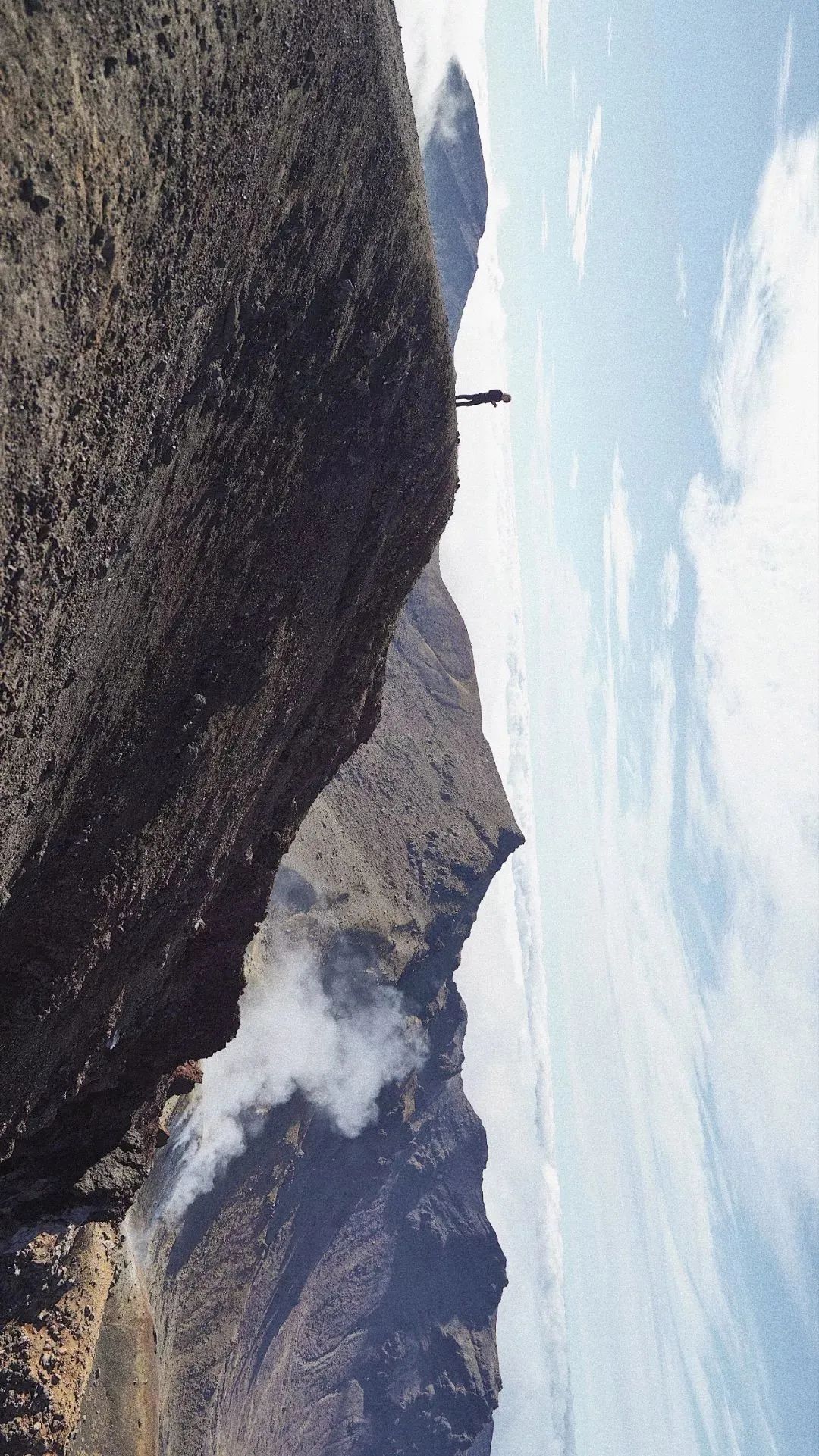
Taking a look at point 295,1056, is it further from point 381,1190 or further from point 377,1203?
point 377,1203

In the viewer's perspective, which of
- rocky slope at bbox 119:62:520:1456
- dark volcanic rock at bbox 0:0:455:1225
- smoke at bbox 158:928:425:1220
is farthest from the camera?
rocky slope at bbox 119:62:520:1456

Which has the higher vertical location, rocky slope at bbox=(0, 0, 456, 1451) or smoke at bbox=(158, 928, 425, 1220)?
smoke at bbox=(158, 928, 425, 1220)

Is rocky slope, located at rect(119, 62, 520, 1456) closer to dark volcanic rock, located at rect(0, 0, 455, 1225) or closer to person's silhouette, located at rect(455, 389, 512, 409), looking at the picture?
dark volcanic rock, located at rect(0, 0, 455, 1225)

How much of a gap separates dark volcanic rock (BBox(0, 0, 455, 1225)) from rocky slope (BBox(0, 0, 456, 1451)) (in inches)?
1.1

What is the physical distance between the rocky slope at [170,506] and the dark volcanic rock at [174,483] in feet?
0.09

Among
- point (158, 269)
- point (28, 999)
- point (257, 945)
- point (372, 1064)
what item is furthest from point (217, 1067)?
point (158, 269)

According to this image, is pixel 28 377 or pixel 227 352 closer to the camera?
pixel 28 377

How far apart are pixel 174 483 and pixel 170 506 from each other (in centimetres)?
19

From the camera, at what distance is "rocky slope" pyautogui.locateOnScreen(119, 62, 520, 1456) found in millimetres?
33594

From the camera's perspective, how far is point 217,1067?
111ft

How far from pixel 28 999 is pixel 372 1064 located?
37582mm

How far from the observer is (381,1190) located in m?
57.7

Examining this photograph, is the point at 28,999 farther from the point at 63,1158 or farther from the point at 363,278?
the point at 363,278

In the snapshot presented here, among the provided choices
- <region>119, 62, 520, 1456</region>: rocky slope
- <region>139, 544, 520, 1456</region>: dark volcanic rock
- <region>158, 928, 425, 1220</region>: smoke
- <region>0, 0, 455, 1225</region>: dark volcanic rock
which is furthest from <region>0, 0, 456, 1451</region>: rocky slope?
<region>158, 928, 425, 1220</region>: smoke
